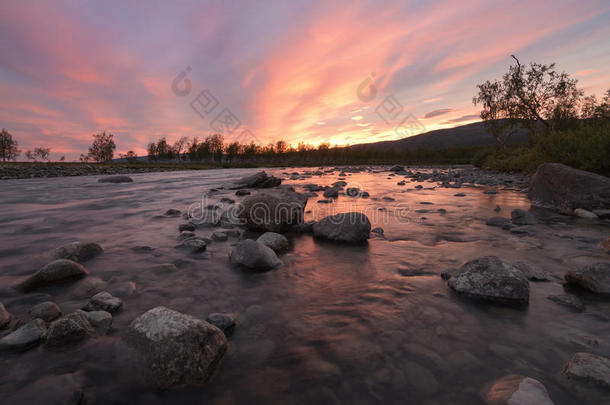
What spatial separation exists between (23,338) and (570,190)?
12.2 meters

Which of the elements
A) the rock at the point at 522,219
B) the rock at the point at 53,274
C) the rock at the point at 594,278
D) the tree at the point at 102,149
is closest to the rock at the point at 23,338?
the rock at the point at 53,274

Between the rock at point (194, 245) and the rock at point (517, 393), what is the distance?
14.1ft

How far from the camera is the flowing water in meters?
1.87

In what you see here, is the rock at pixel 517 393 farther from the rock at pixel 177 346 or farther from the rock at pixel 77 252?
→ the rock at pixel 77 252

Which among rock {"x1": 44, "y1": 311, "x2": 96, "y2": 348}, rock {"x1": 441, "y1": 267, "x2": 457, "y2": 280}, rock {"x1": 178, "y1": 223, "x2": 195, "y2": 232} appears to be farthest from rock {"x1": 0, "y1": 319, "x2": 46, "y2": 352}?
rock {"x1": 441, "y1": 267, "x2": 457, "y2": 280}

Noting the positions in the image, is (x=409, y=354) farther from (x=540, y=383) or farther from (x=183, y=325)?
(x=183, y=325)

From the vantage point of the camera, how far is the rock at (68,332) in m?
2.26

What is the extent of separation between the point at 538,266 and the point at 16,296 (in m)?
6.76

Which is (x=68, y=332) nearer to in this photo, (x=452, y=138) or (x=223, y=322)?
(x=223, y=322)

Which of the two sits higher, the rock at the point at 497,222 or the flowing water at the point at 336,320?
the rock at the point at 497,222

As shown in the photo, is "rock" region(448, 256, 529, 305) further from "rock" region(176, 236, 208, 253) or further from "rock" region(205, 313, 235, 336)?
"rock" region(176, 236, 208, 253)

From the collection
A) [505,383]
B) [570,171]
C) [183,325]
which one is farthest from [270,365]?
[570,171]

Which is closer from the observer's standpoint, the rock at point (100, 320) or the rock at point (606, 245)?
the rock at point (100, 320)

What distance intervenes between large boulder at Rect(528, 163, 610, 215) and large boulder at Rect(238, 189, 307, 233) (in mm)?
8155
